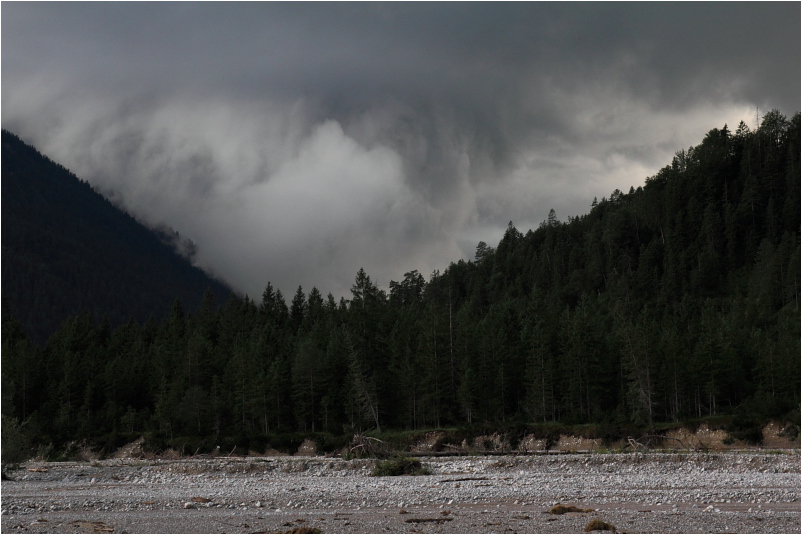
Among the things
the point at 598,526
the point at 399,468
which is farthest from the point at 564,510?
the point at 399,468

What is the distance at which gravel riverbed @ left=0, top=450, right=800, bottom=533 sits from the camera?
21484mm

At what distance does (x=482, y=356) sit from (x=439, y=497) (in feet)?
199

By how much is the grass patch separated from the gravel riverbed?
38.4 inches

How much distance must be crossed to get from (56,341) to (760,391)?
125 m

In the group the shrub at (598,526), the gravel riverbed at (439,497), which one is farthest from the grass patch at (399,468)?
the shrub at (598,526)

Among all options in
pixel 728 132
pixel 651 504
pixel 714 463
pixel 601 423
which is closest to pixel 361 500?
pixel 651 504

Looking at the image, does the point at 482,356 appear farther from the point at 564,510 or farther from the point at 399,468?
the point at 564,510

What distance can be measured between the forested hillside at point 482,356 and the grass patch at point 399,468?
Answer: 123ft

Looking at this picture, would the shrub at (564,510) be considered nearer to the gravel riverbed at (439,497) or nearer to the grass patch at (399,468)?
the gravel riverbed at (439,497)

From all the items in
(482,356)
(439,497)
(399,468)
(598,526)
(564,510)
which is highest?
(482,356)

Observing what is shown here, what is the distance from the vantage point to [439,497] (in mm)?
27938

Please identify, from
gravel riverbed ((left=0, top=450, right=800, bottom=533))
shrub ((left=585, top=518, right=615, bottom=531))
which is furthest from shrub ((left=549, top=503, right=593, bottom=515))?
shrub ((left=585, top=518, right=615, bottom=531))

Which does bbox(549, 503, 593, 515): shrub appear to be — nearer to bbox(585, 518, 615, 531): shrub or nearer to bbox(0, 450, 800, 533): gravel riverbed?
bbox(0, 450, 800, 533): gravel riverbed

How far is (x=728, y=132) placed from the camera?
18000 centimetres
